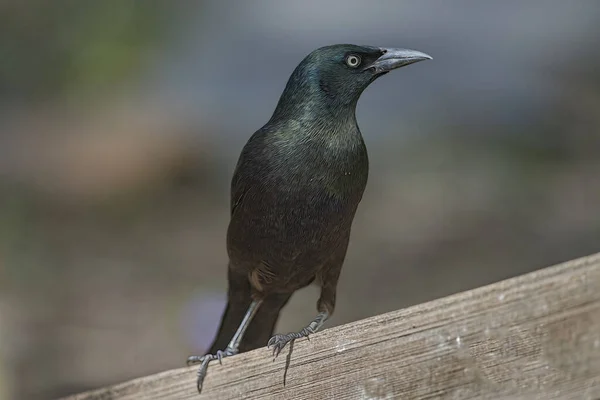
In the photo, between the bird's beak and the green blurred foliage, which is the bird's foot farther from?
the green blurred foliage

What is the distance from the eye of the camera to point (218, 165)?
827 cm

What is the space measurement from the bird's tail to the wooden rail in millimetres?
990

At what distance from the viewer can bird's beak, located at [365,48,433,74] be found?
3031mm

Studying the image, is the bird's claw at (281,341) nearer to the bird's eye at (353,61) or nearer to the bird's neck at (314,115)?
the bird's neck at (314,115)

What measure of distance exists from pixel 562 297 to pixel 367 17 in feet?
18.9

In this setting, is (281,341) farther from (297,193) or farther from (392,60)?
(392,60)

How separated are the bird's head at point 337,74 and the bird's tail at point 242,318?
0.94 metres

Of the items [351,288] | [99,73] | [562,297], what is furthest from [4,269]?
[562,297]

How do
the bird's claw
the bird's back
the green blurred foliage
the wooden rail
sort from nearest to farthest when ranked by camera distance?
the wooden rail → the bird's claw → the bird's back → the green blurred foliage

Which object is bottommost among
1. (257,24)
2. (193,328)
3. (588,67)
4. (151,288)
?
(151,288)

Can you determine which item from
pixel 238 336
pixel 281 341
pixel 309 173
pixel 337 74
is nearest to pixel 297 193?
pixel 309 173

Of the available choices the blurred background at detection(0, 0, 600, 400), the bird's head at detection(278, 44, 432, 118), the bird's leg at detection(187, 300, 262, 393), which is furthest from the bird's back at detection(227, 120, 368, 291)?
the blurred background at detection(0, 0, 600, 400)

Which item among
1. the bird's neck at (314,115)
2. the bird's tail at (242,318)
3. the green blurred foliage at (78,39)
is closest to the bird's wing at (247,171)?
the bird's neck at (314,115)

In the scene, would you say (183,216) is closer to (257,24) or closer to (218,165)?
(218,165)
